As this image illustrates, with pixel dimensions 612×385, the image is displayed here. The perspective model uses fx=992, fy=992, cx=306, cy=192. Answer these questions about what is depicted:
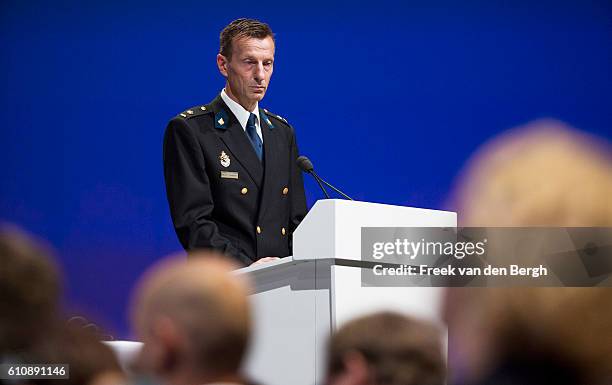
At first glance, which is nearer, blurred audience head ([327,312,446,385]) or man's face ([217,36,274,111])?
blurred audience head ([327,312,446,385])

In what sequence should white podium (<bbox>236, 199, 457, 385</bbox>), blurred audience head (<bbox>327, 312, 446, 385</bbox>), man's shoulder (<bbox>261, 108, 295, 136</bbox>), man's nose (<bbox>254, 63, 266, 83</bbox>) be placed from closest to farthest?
1. blurred audience head (<bbox>327, 312, 446, 385</bbox>)
2. white podium (<bbox>236, 199, 457, 385</bbox>)
3. man's nose (<bbox>254, 63, 266, 83</bbox>)
4. man's shoulder (<bbox>261, 108, 295, 136</bbox>)

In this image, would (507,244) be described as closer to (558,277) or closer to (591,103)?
(558,277)

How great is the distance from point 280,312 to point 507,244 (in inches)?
62.9

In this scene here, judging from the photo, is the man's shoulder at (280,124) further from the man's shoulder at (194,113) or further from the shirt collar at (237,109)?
the man's shoulder at (194,113)

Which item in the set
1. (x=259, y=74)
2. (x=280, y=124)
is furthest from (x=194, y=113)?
(x=280, y=124)

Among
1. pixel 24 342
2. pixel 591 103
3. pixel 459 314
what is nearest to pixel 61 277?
pixel 24 342

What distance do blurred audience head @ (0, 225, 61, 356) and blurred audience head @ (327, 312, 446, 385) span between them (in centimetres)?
34

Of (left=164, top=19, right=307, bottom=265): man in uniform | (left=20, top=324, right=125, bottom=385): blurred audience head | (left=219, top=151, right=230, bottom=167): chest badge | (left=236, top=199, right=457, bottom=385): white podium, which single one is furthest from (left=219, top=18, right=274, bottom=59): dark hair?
(left=20, top=324, right=125, bottom=385): blurred audience head

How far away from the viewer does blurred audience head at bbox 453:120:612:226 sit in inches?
43.0

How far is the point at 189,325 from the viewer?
3.90 ft

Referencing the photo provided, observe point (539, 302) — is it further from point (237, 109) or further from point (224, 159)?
point (237, 109)

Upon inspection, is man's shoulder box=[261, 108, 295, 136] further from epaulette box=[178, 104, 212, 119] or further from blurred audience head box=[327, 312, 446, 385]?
blurred audience head box=[327, 312, 446, 385]

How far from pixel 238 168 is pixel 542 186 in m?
2.47

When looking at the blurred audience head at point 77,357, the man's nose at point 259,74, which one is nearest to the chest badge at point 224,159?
the man's nose at point 259,74
